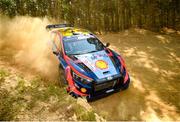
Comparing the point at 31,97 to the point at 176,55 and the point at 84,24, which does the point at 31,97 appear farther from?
the point at 84,24

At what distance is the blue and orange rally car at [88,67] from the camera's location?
303 inches

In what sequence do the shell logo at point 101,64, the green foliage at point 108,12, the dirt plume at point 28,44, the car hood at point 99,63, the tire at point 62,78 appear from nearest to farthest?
the car hood at point 99,63 → the shell logo at point 101,64 → the tire at point 62,78 → the dirt plume at point 28,44 → the green foliage at point 108,12

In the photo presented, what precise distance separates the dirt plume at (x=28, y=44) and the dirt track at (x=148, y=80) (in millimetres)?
2812

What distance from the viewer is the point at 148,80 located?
9.58 metres

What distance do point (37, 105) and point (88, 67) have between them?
3030mm

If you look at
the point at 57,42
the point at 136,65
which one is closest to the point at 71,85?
the point at 57,42

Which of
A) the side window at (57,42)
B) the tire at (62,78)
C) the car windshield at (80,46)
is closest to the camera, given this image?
the tire at (62,78)

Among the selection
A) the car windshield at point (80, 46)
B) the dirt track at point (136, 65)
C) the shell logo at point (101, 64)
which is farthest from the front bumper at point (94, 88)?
the car windshield at point (80, 46)

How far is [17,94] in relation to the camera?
5.65 meters

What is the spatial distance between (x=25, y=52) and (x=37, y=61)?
137 centimetres

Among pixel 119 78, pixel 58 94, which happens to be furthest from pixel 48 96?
pixel 119 78

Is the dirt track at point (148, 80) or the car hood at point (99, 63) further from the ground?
→ the car hood at point (99, 63)

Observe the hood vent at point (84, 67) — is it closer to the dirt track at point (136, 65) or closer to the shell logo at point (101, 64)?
the shell logo at point (101, 64)

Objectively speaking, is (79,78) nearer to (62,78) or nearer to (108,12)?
(62,78)
